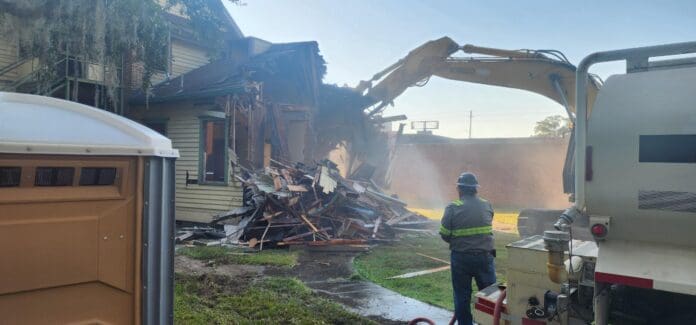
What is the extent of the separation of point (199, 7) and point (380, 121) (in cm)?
805

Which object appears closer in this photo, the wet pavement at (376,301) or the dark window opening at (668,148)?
the dark window opening at (668,148)

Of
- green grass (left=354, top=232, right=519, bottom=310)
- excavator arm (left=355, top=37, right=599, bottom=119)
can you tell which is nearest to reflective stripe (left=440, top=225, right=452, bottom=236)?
green grass (left=354, top=232, right=519, bottom=310)

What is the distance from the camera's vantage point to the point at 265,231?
34.4 feet

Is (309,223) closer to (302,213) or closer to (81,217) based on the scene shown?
(302,213)

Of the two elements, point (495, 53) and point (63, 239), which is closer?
point (63, 239)

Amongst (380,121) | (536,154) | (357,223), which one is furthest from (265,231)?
(536,154)

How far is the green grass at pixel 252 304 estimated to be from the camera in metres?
5.40

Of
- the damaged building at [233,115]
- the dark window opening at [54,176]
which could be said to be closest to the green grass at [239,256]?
the damaged building at [233,115]

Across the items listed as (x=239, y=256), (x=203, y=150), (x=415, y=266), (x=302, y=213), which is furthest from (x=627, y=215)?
(x=203, y=150)

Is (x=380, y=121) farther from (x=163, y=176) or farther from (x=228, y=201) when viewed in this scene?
(x=163, y=176)

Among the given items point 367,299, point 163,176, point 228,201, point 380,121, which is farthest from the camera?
point 380,121

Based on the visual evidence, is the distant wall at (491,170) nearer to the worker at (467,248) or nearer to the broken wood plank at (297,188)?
the broken wood plank at (297,188)

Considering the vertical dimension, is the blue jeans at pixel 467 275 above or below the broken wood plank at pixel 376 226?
above

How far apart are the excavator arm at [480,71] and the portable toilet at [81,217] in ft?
26.7
